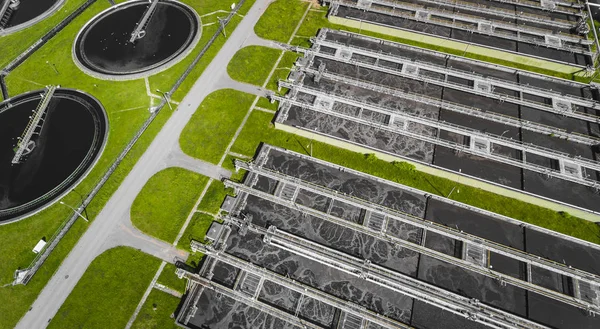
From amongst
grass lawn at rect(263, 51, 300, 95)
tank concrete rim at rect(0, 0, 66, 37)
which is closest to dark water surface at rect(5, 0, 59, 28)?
tank concrete rim at rect(0, 0, 66, 37)

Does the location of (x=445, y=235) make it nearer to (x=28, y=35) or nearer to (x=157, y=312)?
(x=157, y=312)

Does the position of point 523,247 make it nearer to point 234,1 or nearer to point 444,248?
point 444,248

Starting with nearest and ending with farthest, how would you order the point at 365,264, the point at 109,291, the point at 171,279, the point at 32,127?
the point at 365,264
the point at 109,291
the point at 171,279
the point at 32,127

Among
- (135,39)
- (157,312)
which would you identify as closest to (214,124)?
(135,39)

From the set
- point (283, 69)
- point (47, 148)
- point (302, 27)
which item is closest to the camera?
point (47, 148)

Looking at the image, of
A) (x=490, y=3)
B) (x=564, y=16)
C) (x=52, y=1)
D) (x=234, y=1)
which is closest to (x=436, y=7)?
(x=490, y=3)

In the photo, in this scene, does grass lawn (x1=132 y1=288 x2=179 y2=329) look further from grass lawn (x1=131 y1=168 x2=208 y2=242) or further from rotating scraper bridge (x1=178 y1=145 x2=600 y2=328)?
grass lawn (x1=131 y1=168 x2=208 y2=242)
